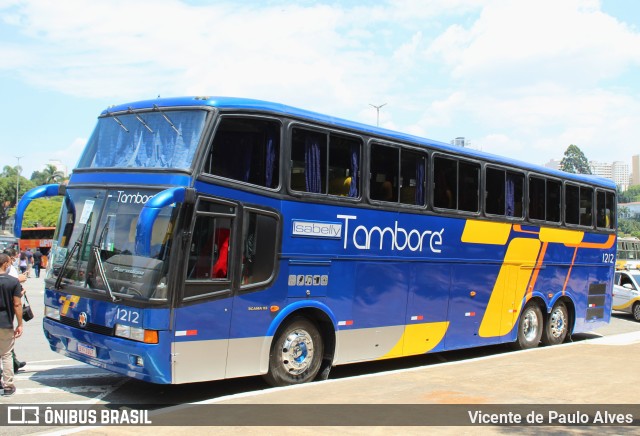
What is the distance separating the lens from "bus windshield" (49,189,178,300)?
26.1 ft

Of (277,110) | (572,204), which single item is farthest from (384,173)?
(572,204)

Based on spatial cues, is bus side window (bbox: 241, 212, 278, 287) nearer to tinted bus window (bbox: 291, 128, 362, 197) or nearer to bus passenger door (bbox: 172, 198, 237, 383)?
bus passenger door (bbox: 172, 198, 237, 383)

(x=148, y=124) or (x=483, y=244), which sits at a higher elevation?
(x=148, y=124)

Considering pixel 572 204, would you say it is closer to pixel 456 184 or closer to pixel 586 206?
pixel 586 206

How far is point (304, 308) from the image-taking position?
9781 millimetres

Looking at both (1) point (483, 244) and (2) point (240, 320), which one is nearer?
(2) point (240, 320)

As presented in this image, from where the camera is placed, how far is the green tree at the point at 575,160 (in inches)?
5586

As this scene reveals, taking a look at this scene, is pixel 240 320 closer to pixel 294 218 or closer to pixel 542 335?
pixel 294 218

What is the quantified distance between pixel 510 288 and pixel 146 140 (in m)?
8.41

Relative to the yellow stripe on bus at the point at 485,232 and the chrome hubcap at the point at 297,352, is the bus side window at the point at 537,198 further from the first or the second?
the chrome hubcap at the point at 297,352

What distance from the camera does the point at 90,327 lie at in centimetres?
848

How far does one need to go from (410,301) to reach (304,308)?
8.17 feet

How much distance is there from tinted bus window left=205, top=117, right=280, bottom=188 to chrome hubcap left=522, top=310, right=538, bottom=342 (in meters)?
7.95

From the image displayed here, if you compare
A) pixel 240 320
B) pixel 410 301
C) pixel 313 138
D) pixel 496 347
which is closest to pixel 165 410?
pixel 240 320
